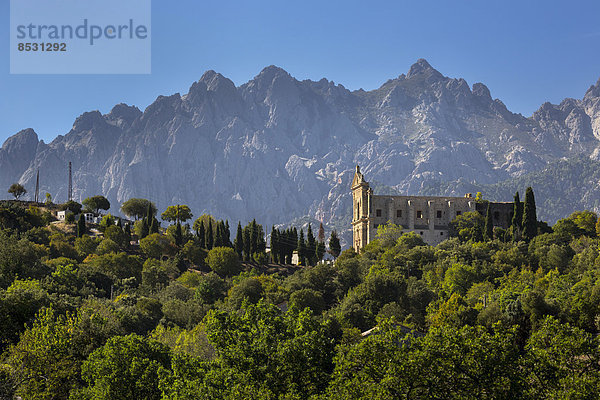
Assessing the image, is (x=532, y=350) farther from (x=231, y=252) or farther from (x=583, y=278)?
(x=231, y=252)

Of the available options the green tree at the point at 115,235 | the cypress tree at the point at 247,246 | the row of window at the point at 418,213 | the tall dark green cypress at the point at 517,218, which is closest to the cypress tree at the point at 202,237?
the cypress tree at the point at 247,246

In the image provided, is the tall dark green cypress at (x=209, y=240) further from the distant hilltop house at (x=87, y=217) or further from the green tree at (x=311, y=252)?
the distant hilltop house at (x=87, y=217)

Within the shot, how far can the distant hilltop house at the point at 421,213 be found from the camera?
127m

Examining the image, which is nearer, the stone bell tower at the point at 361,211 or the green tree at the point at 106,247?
the green tree at the point at 106,247

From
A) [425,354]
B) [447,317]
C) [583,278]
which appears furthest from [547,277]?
[425,354]

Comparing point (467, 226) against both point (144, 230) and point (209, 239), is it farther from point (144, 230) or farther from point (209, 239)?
point (144, 230)

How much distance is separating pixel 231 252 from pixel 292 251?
17.6m

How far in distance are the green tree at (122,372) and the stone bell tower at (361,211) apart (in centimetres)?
7735

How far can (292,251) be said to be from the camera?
456 feet

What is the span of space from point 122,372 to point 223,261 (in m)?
69.6

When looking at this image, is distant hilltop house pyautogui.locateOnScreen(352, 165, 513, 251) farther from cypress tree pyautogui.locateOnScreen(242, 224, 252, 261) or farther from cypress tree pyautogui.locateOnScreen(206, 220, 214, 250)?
cypress tree pyautogui.locateOnScreen(206, 220, 214, 250)

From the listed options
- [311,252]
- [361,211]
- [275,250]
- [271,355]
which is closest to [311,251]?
[311,252]

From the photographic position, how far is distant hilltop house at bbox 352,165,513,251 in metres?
127

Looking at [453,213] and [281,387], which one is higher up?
[453,213]
